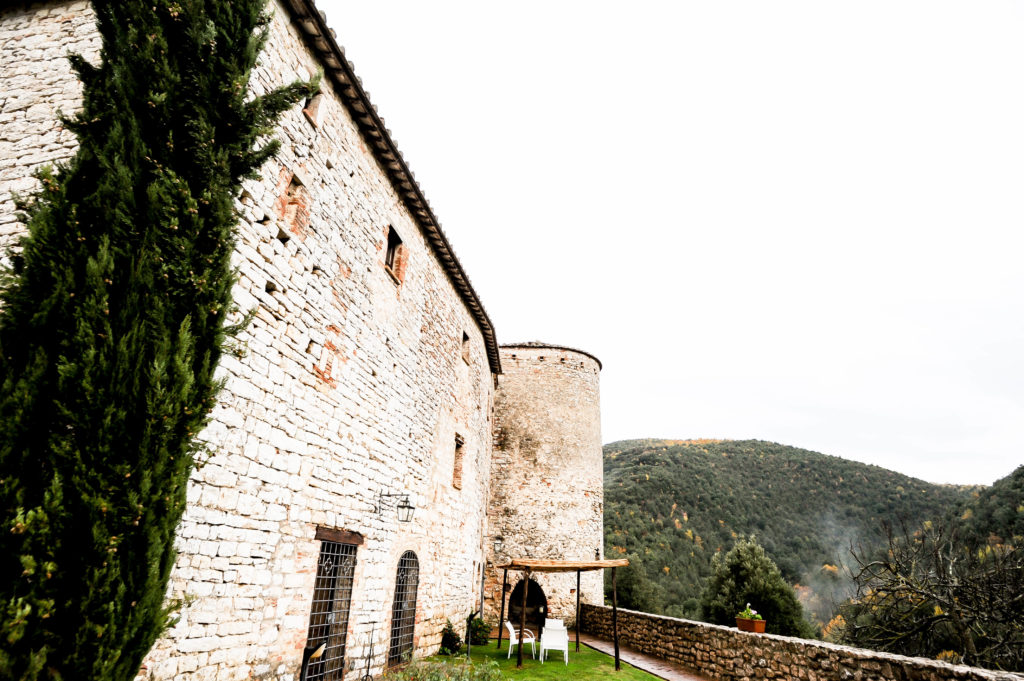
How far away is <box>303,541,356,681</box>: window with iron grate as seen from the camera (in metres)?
6.00

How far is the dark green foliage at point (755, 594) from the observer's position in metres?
15.9

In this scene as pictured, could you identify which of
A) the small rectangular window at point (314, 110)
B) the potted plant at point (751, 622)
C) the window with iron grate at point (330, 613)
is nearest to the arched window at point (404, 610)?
the window with iron grate at point (330, 613)

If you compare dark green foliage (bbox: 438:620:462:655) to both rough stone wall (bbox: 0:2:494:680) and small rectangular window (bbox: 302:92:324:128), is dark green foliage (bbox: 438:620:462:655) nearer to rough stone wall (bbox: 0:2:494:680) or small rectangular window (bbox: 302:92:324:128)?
rough stone wall (bbox: 0:2:494:680)

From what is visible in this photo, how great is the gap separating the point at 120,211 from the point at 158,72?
3.64ft

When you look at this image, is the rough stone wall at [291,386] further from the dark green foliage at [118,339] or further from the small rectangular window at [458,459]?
the small rectangular window at [458,459]

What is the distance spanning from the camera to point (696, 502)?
39.3 m

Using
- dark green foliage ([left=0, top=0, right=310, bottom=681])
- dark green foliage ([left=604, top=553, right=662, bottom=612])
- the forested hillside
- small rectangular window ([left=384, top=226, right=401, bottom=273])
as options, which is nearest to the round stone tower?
dark green foliage ([left=604, top=553, right=662, bottom=612])

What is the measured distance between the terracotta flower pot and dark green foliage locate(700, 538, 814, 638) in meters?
8.31

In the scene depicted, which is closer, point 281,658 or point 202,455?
point 202,455

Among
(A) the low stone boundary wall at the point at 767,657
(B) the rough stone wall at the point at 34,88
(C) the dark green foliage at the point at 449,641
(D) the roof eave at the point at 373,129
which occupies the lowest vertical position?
(C) the dark green foliage at the point at 449,641

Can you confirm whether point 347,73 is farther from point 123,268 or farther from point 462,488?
point 462,488

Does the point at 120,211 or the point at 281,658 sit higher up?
the point at 120,211

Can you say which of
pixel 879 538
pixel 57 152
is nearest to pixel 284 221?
pixel 57 152

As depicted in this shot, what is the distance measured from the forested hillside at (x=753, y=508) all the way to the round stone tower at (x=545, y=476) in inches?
421
